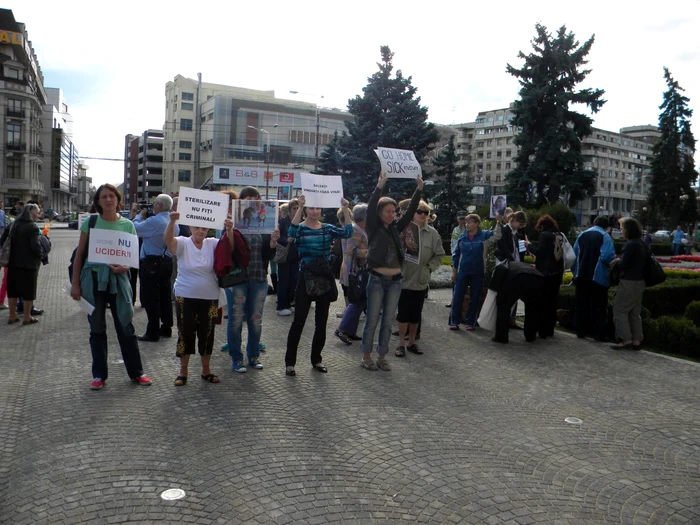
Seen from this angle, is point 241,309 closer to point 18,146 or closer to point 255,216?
point 255,216

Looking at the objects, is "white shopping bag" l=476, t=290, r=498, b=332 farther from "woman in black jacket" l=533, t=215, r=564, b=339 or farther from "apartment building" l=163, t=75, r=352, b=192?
"apartment building" l=163, t=75, r=352, b=192

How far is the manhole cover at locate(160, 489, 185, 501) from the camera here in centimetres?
370

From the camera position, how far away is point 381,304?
7.14m

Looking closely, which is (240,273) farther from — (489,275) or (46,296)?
(46,296)

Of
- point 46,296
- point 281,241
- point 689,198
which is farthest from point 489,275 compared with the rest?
point 689,198

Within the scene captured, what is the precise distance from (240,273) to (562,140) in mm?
34587

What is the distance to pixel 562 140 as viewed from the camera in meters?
Result: 37.2

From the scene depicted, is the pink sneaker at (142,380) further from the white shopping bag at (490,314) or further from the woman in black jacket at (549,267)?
the woman in black jacket at (549,267)

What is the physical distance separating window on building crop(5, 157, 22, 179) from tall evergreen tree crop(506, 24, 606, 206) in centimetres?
6016

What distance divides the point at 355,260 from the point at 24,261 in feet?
16.2

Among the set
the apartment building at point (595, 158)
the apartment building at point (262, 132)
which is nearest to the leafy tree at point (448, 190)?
the apartment building at point (262, 132)

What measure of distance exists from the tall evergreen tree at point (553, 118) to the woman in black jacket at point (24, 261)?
3312cm

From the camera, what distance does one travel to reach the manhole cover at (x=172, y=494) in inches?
146

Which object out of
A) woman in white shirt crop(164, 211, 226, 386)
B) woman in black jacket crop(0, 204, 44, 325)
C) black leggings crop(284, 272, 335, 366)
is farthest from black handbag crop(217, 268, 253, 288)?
woman in black jacket crop(0, 204, 44, 325)
